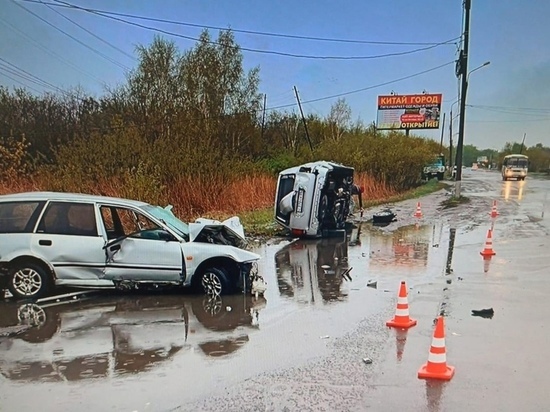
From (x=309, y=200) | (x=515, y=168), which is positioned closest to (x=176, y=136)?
(x=309, y=200)

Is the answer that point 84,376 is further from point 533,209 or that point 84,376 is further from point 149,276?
point 533,209

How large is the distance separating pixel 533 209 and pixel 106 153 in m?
19.0

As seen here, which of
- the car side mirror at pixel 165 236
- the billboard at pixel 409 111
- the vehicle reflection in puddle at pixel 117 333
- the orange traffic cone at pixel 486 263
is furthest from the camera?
the billboard at pixel 409 111

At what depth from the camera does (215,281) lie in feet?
27.9

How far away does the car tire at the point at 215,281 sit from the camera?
8469 millimetres

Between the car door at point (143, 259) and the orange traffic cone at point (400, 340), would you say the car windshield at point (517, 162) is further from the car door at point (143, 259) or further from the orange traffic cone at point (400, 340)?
the car door at point (143, 259)

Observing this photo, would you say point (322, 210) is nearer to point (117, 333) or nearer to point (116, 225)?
point (116, 225)

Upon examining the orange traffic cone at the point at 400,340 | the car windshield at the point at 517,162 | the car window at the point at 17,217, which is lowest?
the orange traffic cone at the point at 400,340

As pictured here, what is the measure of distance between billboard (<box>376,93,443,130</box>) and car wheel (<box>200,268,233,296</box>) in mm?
53198

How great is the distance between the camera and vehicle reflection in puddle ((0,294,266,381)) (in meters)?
5.55

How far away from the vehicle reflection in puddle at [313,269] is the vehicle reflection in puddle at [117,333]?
1120mm

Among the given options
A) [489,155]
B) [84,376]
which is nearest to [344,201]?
[84,376]

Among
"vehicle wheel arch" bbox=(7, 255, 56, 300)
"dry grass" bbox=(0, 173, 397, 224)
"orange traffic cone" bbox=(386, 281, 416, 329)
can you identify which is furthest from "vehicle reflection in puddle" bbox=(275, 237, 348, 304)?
"dry grass" bbox=(0, 173, 397, 224)

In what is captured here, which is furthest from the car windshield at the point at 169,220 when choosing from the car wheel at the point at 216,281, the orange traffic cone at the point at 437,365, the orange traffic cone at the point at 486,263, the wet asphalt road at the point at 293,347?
the orange traffic cone at the point at 486,263
